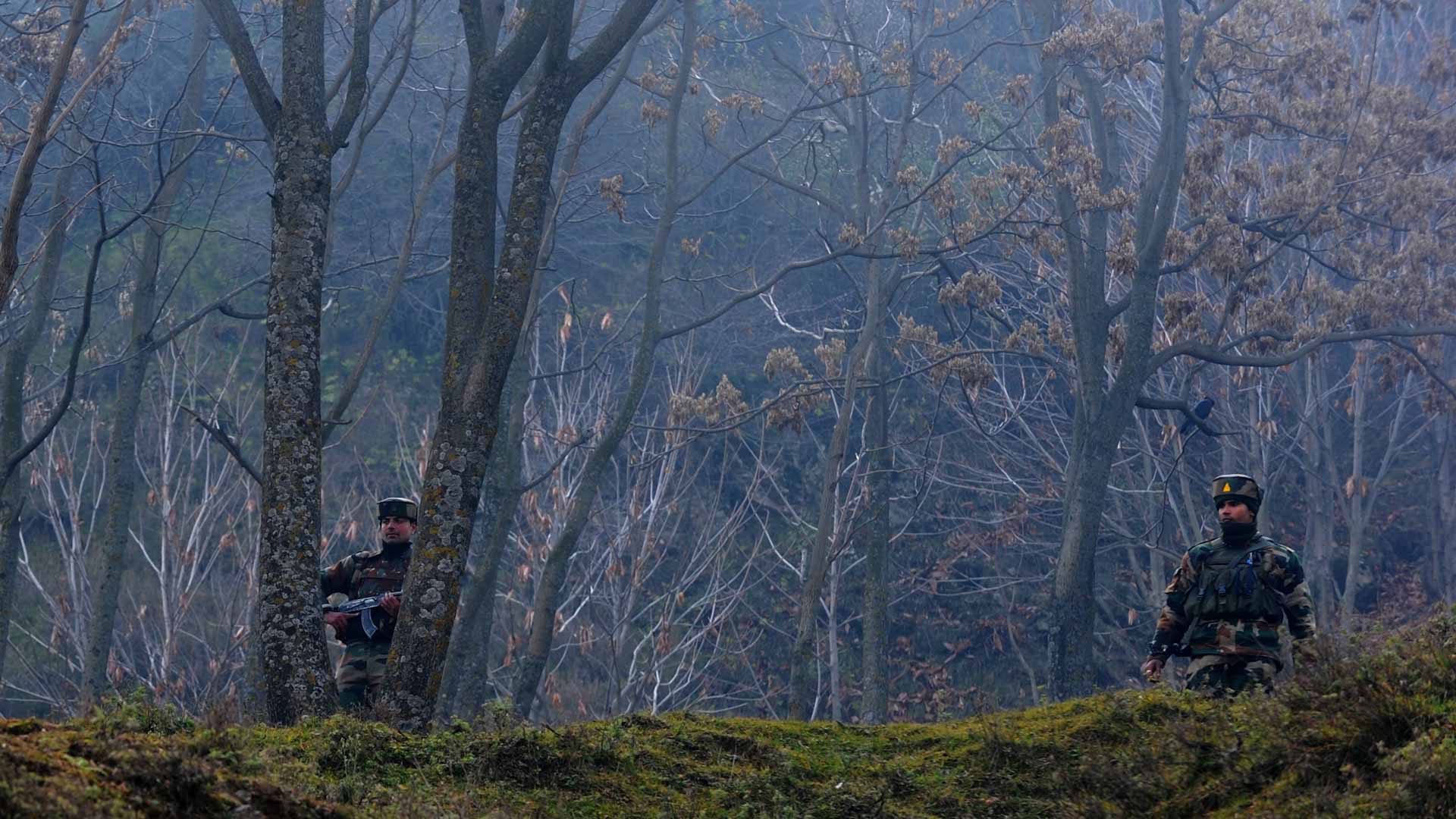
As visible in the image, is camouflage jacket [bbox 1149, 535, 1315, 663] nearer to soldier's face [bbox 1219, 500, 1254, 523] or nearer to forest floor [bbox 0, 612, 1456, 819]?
soldier's face [bbox 1219, 500, 1254, 523]

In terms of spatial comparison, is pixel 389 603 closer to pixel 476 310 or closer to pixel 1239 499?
pixel 476 310

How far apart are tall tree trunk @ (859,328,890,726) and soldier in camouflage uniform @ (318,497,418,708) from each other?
7.80 m

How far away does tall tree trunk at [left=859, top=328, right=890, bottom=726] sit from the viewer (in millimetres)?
15703

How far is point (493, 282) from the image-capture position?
706cm

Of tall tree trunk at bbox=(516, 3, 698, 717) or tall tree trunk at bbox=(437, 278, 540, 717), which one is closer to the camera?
tall tree trunk at bbox=(437, 278, 540, 717)

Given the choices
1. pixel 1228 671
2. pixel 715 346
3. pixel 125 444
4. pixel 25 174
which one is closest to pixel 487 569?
pixel 125 444

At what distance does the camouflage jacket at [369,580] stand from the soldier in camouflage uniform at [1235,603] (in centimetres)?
510

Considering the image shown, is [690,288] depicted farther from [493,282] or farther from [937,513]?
[493,282]

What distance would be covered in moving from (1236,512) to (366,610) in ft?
19.3

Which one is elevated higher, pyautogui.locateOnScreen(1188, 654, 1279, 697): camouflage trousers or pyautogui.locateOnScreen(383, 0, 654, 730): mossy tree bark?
pyautogui.locateOnScreen(383, 0, 654, 730): mossy tree bark

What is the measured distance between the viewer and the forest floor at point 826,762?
3557mm

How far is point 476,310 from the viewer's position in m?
7.05

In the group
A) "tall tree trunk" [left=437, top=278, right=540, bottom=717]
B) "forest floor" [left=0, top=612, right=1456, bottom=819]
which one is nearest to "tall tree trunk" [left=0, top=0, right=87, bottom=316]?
"forest floor" [left=0, top=612, right=1456, bottom=819]

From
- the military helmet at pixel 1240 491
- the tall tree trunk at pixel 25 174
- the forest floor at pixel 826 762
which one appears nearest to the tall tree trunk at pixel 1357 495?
the military helmet at pixel 1240 491
